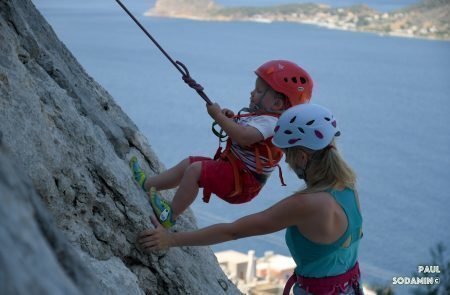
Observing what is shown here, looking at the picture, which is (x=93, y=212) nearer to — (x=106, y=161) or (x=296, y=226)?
(x=106, y=161)

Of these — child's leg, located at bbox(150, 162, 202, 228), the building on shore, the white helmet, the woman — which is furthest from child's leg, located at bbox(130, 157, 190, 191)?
the building on shore

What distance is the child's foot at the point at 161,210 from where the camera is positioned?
4.09 meters

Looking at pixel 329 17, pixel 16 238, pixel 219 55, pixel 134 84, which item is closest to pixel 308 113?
pixel 16 238

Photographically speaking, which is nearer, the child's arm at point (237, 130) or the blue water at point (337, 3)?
the child's arm at point (237, 130)

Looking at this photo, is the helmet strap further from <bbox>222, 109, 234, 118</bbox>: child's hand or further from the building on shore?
the building on shore

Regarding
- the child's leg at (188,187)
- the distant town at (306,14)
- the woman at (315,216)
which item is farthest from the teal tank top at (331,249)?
the distant town at (306,14)

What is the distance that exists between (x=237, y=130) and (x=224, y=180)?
26cm

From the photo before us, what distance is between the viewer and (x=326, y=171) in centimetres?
A: 315

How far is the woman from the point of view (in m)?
3.06

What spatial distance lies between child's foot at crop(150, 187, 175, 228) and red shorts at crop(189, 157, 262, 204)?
0.74 ft

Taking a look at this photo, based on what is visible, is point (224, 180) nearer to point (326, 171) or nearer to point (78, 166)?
point (78, 166)

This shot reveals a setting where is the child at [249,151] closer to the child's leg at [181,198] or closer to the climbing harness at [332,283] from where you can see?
the child's leg at [181,198]

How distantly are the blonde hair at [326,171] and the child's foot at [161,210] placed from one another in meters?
1.05

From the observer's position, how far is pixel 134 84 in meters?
56.9
